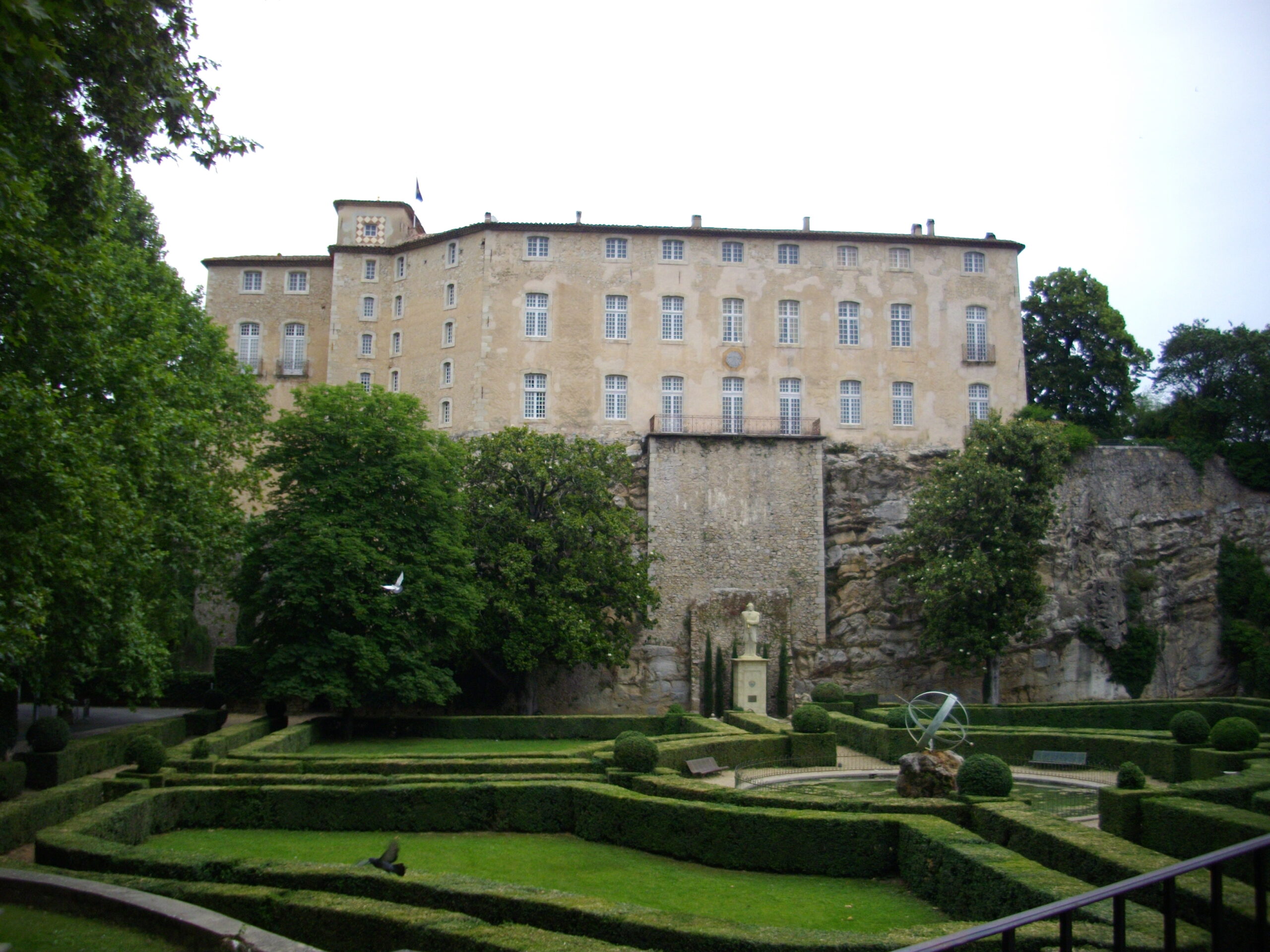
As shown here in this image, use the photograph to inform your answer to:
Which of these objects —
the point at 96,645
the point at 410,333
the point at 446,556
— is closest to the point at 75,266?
the point at 96,645

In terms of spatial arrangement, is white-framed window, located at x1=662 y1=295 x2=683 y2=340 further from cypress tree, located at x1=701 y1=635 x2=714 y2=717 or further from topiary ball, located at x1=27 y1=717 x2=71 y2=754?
topiary ball, located at x1=27 y1=717 x2=71 y2=754

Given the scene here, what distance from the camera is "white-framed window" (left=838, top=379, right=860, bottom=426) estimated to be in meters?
41.8

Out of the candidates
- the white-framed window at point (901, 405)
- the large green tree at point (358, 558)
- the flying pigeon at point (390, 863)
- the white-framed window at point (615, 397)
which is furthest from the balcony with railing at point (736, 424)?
the flying pigeon at point (390, 863)

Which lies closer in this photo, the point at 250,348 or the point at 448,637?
the point at 448,637

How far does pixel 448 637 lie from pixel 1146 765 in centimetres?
1793

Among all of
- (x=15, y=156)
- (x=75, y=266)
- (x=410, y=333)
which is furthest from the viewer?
(x=410, y=333)

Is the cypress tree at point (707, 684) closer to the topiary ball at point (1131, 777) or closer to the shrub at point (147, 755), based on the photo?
the topiary ball at point (1131, 777)

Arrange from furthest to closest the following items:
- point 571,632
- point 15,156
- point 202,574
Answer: point 571,632 < point 202,574 < point 15,156

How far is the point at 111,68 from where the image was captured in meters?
11.2

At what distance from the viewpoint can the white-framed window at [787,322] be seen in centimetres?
4241

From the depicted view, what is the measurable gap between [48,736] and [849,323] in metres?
33.6

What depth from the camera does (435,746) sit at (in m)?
25.5

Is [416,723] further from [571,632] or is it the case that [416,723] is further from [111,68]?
[111,68]

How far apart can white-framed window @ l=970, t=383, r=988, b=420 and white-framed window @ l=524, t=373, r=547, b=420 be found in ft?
58.7
